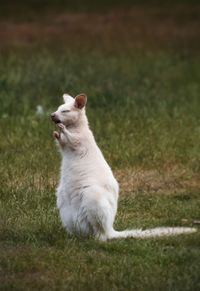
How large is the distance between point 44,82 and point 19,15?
32.9 feet

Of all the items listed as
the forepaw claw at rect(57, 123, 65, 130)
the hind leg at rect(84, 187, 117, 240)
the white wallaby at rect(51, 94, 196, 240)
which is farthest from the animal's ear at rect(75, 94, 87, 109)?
the hind leg at rect(84, 187, 117, 240)

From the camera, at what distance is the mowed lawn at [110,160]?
908 cm

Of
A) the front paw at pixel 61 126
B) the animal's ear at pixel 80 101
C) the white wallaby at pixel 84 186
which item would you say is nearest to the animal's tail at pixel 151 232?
the white wallaby at pixel 84 186

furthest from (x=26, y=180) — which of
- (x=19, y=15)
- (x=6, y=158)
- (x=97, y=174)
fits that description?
(x=19, y=15)

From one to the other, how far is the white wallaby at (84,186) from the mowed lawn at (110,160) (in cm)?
16

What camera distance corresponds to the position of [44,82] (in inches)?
739

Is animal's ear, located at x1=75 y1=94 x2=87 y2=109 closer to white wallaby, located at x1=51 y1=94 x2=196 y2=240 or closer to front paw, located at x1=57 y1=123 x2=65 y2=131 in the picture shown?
white wallaby, located at x1=51 y1=94 x2=196 y2=240

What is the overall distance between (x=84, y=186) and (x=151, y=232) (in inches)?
30.2

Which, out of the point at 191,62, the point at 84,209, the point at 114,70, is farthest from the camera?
the point at 191,62

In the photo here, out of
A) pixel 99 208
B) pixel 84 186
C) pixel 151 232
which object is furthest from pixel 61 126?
pixel 151 232

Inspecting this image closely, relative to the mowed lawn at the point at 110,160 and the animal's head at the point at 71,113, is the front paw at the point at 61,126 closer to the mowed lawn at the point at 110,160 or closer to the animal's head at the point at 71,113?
the animal's head at the point at 71,113

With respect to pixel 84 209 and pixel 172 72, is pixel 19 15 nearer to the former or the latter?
pixel 172 72

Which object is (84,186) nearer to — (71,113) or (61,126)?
(61,126)

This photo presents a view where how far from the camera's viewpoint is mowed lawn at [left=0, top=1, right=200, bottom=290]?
908 cm
